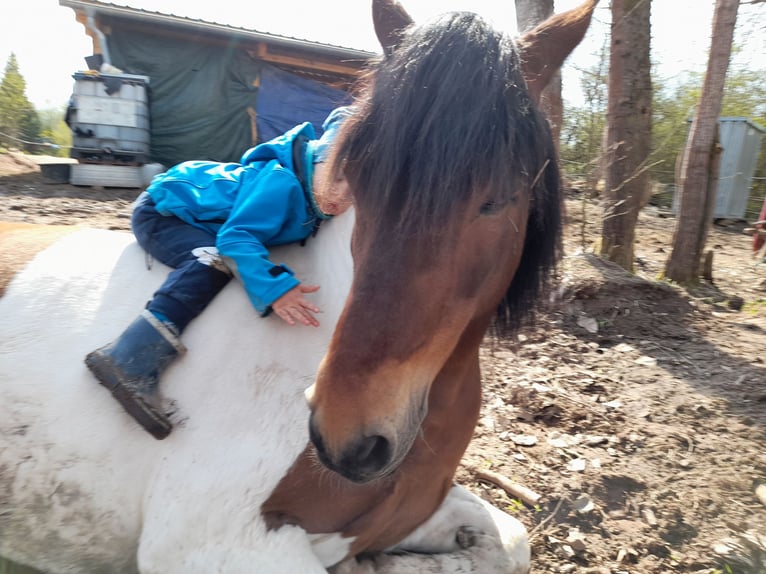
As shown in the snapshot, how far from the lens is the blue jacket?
1713 mm

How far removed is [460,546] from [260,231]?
1.35 metres

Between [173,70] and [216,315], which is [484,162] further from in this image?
[173,70]

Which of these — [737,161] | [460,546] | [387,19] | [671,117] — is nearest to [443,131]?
[387,19]

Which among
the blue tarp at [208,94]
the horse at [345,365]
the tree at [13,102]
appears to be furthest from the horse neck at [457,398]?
the tree at [13,102]

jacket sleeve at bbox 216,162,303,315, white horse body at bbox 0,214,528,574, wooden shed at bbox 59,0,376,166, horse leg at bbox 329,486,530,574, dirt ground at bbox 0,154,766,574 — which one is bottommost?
dirt ground at bbox 0,154,766,574

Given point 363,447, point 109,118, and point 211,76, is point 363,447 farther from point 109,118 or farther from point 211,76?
point 211,76

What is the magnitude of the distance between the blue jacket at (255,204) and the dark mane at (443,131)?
1.47 feet

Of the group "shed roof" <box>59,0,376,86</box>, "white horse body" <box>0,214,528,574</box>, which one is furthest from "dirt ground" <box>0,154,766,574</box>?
"shed roof" <box>59,0,376,86</box>

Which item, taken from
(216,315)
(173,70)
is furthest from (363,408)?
(173,70)

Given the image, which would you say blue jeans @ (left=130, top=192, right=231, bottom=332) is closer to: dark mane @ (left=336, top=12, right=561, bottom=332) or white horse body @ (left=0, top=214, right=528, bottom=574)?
white horse body @ (left=0, top=214, right=528, bottom=574)

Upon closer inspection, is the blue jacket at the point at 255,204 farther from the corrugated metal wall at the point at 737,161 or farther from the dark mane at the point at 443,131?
the corrugated metal wall at the point at 737,161

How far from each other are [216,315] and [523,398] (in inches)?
90.4

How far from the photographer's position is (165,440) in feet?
5.60

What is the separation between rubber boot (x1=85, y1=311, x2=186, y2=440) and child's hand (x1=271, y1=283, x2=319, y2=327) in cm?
38
